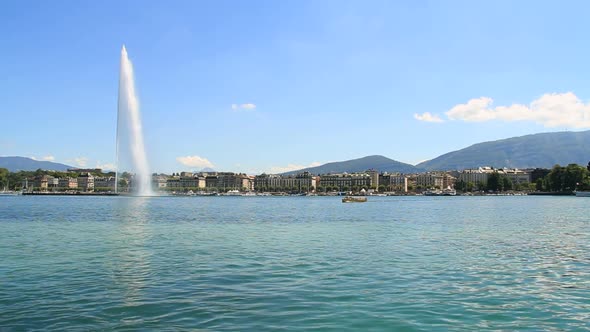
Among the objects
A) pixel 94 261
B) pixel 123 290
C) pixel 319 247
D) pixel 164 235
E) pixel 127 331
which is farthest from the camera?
pixel 164 235

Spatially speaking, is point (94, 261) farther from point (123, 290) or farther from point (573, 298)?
point (573, 298)

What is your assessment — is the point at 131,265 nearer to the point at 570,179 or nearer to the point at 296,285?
the point at 296,285

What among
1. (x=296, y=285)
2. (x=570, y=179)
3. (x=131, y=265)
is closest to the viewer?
(x=296, y=285)

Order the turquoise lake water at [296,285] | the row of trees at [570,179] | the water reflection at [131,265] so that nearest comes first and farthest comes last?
the turquoise lake water at [296,285] → the water reflection at [131,265] → the row of trees at [570,179]

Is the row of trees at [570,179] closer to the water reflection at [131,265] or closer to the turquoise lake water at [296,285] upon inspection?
the turquoise lake water at [296,285]

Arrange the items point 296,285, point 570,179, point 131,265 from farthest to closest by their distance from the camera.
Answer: point 570,179 → point 131,265 → point 296,285

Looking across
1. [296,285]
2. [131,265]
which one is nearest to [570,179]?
[131,265]

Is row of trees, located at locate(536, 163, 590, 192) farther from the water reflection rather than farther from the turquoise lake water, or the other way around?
the water reflection

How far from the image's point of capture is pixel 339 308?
11.7m

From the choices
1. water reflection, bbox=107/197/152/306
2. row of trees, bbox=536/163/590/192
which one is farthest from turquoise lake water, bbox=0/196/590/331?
row of trees, bbox=536/163/590/192

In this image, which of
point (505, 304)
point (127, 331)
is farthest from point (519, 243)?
point (127, 331)

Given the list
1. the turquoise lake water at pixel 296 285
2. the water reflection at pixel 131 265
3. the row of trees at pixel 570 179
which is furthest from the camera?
the row of trees at pixel 570 179

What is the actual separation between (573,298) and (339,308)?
222 inches

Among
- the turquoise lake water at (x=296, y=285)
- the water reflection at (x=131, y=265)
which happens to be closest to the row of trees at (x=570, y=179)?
the turquoise lake water at (x=296, y=285)
